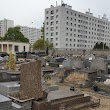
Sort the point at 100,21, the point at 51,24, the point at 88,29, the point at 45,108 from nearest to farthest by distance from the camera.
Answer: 1. the point at 45,108
2. the point at 51,24
3. the point at 88,29
4. the point at 100,21

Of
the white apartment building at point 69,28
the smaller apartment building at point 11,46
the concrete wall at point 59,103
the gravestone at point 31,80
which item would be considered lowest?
the concrete wall at point 59,103

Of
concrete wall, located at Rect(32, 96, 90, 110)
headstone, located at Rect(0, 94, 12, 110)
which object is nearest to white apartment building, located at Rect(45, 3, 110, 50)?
concrete wall, located at Rect(32, 96, 90, 110)

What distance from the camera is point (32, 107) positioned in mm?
6113

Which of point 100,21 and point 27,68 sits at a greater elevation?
point 100,21

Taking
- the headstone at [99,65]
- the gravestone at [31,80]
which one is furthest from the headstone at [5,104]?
the headstone at [99,65]

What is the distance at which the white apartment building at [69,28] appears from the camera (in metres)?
57.5

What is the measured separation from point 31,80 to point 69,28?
179ft

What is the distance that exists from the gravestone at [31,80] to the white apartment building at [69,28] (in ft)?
164

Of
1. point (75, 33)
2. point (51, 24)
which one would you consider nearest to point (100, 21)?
point (75, 33)

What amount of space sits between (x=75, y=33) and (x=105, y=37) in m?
21.3

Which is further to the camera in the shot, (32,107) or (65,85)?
(65,85)

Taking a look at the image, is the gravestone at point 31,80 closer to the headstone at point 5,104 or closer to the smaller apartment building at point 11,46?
the headstone at point 5,104

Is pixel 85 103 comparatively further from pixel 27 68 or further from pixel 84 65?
pixel 84 65

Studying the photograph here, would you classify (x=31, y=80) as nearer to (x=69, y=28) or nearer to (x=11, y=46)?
(x=11, y=46)
